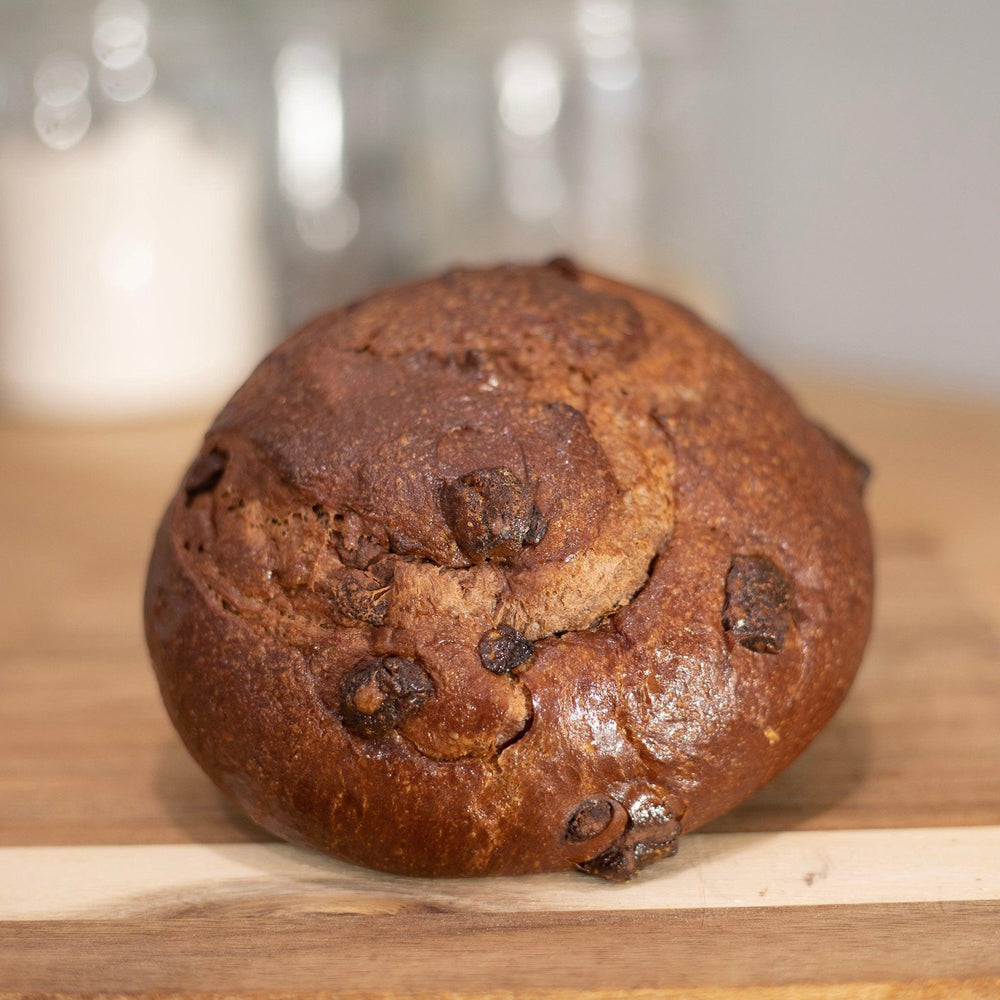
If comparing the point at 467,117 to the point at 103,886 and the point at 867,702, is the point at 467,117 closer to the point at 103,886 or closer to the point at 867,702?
the point at 867,702

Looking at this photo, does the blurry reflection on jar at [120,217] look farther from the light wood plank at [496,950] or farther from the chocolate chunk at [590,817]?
the chocolate chunk at [590,817]

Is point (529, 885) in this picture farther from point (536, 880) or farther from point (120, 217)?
point (120, 217)

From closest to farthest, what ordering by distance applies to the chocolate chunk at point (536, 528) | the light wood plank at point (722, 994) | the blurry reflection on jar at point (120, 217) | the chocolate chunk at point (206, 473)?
the light wood plank at point (722, 994) → the chocolate chunk at point (536, 528) → the chocolate chunk at point (206, 473) → the blurry reflection on jar at point (120, 217)

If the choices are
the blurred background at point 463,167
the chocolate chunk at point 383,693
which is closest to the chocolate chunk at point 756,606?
the chocolate chunk at point 383,693

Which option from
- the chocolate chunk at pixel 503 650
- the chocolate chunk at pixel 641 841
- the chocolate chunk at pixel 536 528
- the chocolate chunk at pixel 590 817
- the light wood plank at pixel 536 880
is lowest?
the light wood plank at pixel 536 880

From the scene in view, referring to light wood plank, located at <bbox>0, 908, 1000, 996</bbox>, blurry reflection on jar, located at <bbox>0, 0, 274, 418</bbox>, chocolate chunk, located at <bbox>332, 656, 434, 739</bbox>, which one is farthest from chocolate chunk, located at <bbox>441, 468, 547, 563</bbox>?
blurry reflection on jar, located at <bbox>0, 0, 274, 418</bbox>

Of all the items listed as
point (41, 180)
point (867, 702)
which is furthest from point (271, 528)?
point (41, 180)

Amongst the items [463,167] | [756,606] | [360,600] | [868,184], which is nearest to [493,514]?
[360,600]

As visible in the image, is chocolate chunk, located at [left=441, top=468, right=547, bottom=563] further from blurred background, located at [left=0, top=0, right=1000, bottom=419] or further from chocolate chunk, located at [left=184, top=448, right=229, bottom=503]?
blurred background, located at [left=0, top=0, right=1000, bottom=419]
